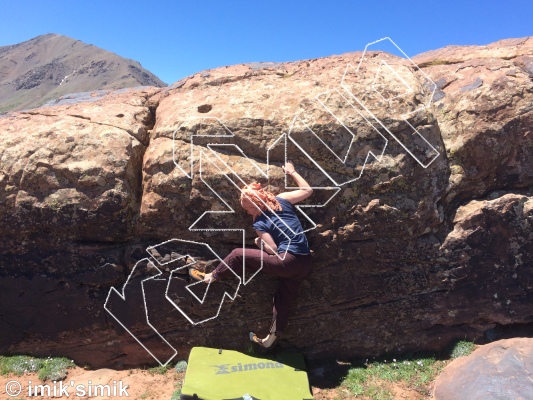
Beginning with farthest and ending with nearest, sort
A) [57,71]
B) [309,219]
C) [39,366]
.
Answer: [57,71]
[39,366]
[309,219]

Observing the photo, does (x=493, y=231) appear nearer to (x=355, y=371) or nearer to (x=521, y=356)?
(x=521, y=356)

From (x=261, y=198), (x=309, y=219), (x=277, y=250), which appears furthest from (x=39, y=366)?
(x=309, y=219)

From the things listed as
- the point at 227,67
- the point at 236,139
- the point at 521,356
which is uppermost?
the point at 227,67

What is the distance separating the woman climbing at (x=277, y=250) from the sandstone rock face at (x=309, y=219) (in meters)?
0.28

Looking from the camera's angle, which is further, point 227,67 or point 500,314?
point 227,67

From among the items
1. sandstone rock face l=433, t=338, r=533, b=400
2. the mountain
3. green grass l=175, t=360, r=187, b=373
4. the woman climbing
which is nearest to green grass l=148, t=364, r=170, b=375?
green grass l=175, t=360, r=187, b=373

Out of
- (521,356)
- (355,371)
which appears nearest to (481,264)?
(521,356)

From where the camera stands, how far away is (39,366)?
5785 millimetres

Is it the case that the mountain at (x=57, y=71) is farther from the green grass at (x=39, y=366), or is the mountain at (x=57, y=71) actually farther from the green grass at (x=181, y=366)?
the green grass at (x=181, y=366)

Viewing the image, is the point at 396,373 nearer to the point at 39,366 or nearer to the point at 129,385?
the point at 129,385

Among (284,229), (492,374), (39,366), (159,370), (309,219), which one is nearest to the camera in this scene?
(492,374)

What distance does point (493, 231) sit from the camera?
5.58 metres

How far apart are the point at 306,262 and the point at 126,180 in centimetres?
276

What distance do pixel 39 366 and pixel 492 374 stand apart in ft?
19.2
